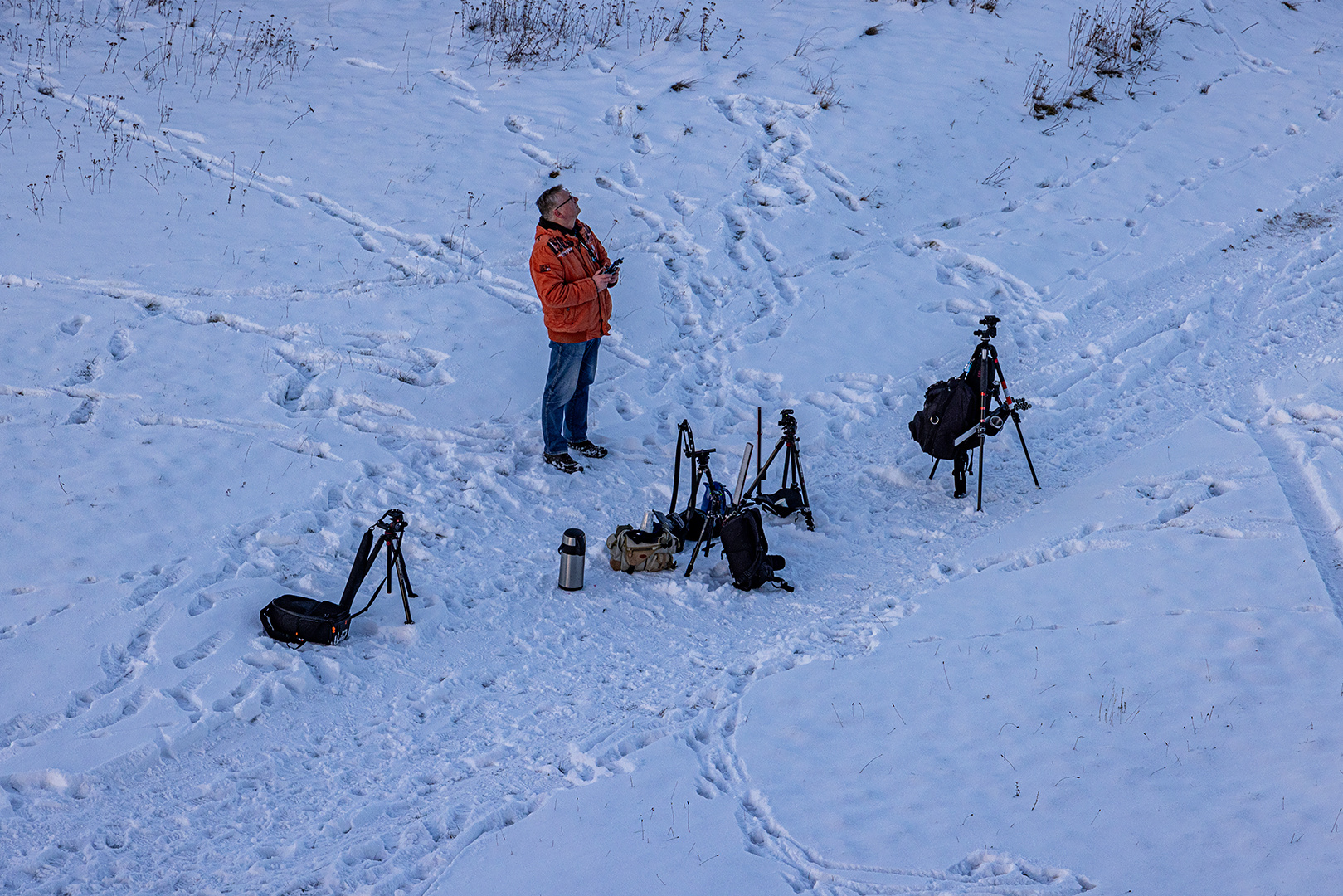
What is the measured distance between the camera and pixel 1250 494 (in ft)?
23.5

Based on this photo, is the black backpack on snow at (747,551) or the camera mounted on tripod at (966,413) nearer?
the black backpack on snow at (747,551)

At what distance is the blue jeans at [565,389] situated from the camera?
766cm

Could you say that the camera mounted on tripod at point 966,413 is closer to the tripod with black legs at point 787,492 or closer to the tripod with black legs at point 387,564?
the tripod with black legs at point 787,492

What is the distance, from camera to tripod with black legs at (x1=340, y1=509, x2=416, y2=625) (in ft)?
19.3

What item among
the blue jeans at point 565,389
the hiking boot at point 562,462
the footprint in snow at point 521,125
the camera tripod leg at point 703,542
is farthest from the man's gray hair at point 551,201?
the footprint in snow at point 521,125

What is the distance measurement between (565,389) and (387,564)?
2.09m

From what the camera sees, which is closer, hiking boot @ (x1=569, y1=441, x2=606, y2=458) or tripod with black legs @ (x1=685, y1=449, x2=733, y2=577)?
tripod with black legs @ (x1=685, y1=449, x2=733, y2=577)

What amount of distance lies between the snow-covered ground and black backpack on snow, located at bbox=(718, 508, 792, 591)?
0.15 metres

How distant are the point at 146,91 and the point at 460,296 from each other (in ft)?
17.2

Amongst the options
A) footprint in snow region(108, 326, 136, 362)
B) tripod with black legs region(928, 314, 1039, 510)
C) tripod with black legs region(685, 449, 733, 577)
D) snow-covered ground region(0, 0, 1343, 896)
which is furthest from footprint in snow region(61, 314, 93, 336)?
tripod with black legs region(928, 314, 1039, 510)

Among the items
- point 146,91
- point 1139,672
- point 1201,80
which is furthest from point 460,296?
point 1201,80

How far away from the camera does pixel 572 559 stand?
6492 mm

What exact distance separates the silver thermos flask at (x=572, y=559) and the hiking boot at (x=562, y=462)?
1.32 metres

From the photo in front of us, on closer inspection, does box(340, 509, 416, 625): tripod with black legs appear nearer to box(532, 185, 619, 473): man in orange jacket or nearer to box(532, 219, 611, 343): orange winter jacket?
box(532, 185, 619, 473): man in orange jacket
